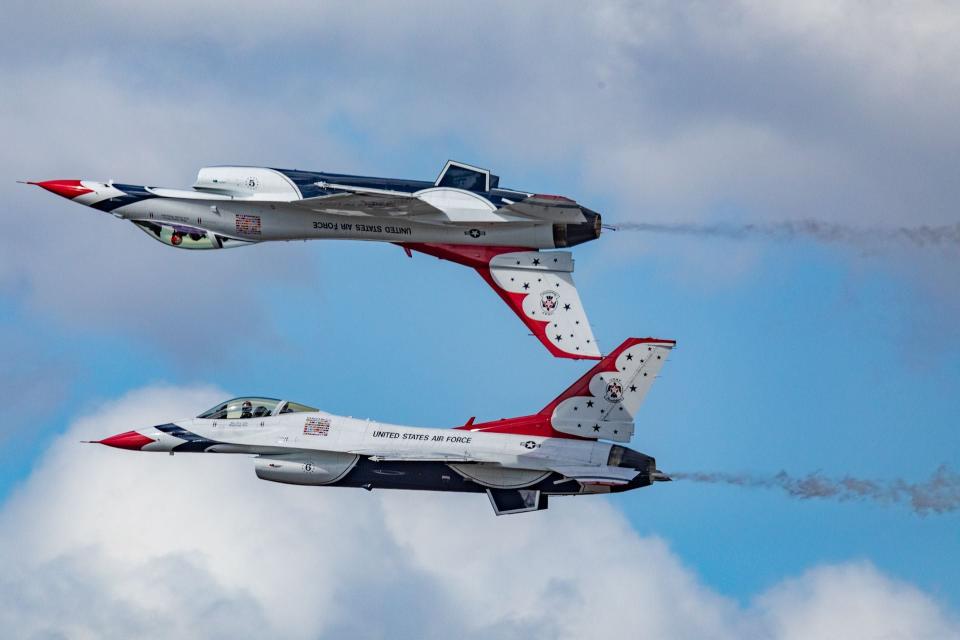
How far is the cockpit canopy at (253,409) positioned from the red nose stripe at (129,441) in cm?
170

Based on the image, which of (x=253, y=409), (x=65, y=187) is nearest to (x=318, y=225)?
(x=253, y=409)

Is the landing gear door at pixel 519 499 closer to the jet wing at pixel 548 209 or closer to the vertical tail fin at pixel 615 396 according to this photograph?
the vertical tail fin at pixel 615 396

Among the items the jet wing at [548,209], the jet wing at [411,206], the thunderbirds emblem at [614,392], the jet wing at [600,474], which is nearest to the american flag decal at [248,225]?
the jet wing at [411,206]

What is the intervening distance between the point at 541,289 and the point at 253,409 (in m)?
8.66

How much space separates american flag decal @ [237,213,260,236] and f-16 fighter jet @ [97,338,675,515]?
531 centimetres

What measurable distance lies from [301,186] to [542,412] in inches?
351

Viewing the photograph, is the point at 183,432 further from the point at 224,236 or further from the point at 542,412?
the point at 542,412

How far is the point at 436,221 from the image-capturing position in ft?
208

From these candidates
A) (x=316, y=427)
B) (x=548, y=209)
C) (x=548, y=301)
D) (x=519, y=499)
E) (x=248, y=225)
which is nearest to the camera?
(x=548, y=209)

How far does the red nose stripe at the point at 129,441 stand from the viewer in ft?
214

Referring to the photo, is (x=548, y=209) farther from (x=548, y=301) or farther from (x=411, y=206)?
(x=411, y=206)

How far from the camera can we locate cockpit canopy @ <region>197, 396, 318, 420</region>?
6494cm

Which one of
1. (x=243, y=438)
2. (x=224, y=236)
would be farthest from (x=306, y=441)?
(x=224, y=236)

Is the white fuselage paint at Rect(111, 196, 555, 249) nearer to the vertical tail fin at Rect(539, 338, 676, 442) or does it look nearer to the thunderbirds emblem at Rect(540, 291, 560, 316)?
the thunderbirds emblem at Rect(540, 291, 560, 316)
